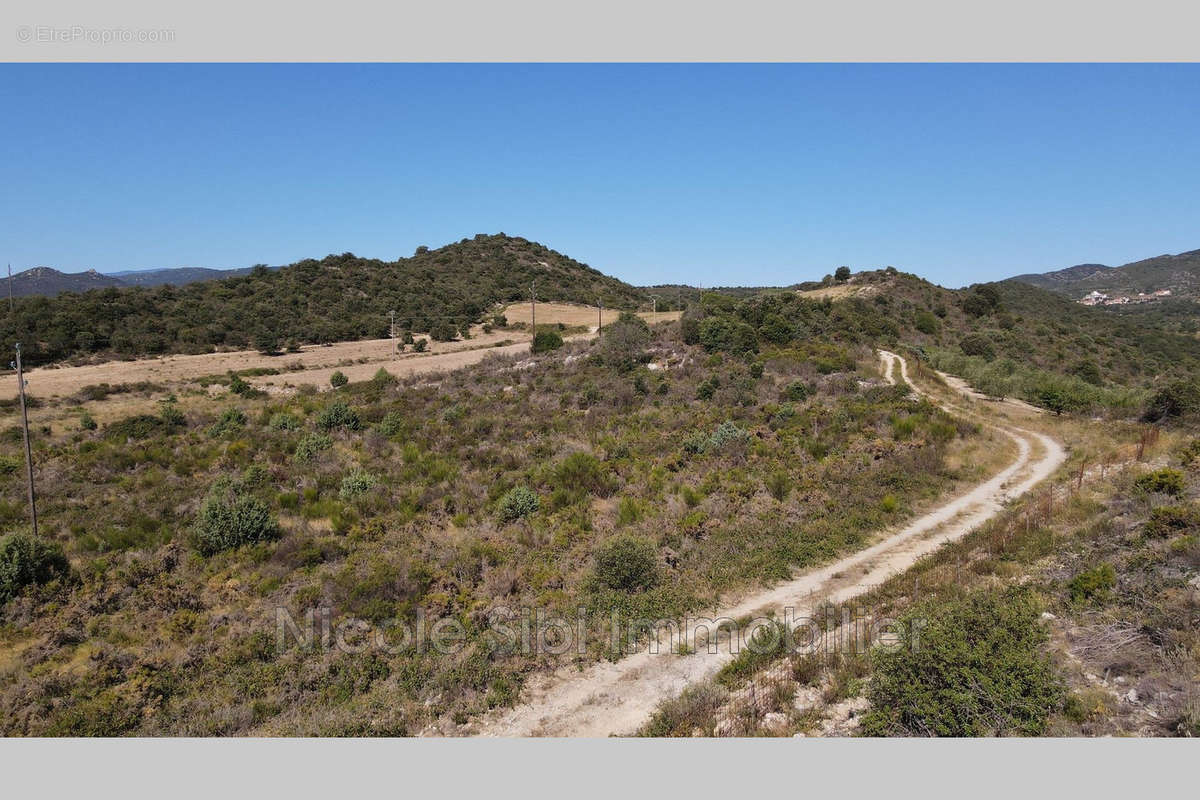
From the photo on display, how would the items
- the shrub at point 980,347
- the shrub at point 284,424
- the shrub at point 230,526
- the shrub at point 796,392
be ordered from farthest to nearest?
1. the shrub at point 980,347
2. the shrub at point 796,392
3. the shrub at point 284,424
4. the shrub at point 230,526

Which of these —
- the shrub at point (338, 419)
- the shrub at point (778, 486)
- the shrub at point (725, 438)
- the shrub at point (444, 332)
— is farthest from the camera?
the shrub at point (444, 332)

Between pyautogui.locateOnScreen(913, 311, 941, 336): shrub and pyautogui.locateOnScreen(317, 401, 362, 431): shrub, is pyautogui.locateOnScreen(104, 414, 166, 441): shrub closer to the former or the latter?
pyautogui.locateOnScreen(317, 401, 362, 431): shrub

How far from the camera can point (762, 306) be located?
140 feet

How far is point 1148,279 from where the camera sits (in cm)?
16675

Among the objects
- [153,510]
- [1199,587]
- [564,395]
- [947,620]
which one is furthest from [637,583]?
[564,395]

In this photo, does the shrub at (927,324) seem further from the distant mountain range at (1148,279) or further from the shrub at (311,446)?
the distant mountain range at (1148,279)

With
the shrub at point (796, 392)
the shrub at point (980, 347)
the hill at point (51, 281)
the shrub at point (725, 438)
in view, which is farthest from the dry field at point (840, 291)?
the hill at point (51, 281)

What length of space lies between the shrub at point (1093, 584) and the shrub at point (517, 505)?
10.8 meters

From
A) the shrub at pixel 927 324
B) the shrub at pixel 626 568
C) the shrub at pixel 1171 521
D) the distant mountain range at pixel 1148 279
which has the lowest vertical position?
the shrub at pixel 626 568

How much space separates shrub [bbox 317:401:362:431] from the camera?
23.8 metres

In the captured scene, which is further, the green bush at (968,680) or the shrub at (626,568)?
the shrub at (626,568)

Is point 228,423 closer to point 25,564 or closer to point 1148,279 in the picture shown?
point 25,564

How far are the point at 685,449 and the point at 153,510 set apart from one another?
15482 mm

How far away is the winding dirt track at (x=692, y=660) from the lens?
7426mm
